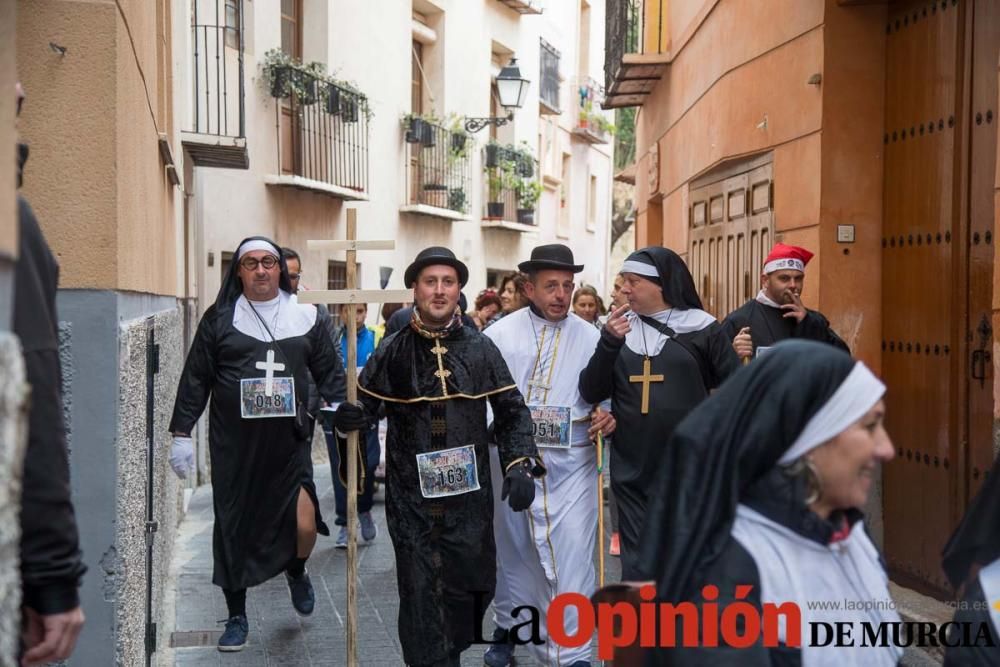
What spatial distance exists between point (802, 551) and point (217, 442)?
5173 mm

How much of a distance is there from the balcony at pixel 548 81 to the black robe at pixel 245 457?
22195mm

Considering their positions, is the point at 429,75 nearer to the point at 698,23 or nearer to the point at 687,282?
the point at 698,23

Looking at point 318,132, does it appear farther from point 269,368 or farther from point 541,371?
point 541,371

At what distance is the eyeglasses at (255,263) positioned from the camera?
7895 millimetres

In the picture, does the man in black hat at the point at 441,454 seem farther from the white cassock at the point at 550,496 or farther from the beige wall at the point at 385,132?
the beige wall at the point at 385,132

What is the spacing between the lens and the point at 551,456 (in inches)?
287

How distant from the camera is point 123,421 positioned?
16.0 feet

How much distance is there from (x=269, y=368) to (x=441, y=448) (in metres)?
1.62

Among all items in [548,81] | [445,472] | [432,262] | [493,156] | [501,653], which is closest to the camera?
[445,472]

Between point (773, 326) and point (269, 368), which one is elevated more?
point (773, 326)

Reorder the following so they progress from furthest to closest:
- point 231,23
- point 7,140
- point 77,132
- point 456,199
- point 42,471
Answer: point 456,199, point 231,23, point 77,132, point 42,471, point 7,140

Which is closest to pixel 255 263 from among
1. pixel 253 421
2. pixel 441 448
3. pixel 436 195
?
pixel 253 421

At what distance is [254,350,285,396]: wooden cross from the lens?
7707 millimetres

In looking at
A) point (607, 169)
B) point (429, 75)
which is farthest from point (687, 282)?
point (607, 169)
